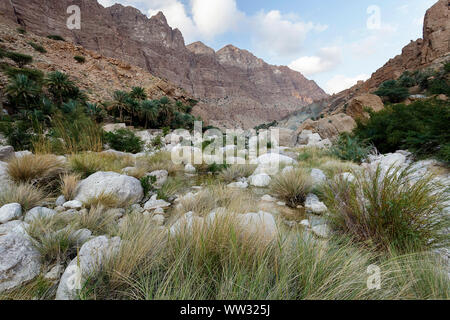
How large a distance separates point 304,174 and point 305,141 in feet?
23.3

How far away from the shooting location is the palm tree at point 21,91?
32.0 ft

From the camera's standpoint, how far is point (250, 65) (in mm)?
92938

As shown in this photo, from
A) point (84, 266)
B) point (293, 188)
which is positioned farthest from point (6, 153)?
point (293, 188)

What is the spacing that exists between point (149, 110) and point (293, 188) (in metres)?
13.5

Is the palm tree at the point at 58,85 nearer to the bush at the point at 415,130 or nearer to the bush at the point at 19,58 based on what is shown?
the bush at the point at 19,58

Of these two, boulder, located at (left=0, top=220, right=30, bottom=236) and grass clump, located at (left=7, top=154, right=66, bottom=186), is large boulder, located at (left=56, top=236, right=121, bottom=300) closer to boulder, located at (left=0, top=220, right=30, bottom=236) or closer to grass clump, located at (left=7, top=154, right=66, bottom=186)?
boulder, located at (left=0, top=220, right=30, bottom=236)

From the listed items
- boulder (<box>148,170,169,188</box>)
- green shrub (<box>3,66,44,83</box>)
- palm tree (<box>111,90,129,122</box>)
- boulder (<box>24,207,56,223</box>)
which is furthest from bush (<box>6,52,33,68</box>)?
boulder (<box>24,207,56,223</box>)

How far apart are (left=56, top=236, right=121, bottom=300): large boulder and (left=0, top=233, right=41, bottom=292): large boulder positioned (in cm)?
20

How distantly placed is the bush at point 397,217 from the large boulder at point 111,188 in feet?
6.54

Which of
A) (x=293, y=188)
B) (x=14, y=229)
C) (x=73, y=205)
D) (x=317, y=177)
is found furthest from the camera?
(x=317, y=177)

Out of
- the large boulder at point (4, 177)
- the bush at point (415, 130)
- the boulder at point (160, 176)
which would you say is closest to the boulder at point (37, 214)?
the large boulder at point (4, 177)

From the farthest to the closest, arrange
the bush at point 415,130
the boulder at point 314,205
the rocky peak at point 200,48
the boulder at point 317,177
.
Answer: the rocky peak at point 200,48, the bush at point 415,130, the boulder at point 317,177, the boulder at point 314,205

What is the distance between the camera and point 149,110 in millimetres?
13070

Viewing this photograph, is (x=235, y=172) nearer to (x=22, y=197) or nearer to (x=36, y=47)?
(x=22, y=197)
